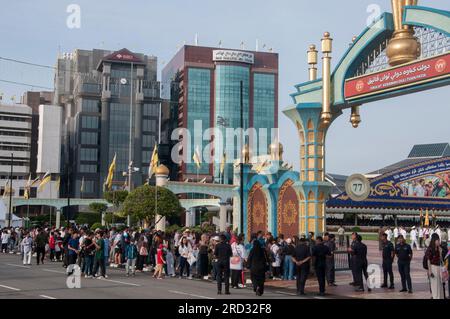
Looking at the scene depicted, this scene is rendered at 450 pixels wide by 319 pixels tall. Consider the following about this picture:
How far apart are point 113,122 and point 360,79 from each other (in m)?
100

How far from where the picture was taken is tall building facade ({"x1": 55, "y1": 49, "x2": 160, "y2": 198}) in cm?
11806

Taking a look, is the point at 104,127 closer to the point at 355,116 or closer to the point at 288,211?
the point at 288,211

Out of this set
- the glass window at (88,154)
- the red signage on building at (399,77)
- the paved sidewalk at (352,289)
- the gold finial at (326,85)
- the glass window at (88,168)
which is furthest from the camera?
the glass window at (88,154)

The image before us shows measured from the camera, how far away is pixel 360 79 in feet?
75.9

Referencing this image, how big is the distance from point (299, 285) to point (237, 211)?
1353 cm

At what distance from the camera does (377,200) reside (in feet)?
238

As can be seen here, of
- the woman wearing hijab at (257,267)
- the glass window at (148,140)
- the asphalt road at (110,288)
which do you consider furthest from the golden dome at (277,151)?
the glass window at (148,140)

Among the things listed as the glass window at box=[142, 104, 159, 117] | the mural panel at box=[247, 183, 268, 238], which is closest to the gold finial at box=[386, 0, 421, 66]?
the mural panel at box=[247, 183, 268, 238]

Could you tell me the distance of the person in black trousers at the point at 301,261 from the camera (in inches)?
675

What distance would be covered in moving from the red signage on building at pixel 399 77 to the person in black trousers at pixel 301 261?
7.31 metres

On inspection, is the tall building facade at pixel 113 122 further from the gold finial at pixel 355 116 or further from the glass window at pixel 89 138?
the gold finial at pixel 355 116

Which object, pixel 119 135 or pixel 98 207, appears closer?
pixel 98 207

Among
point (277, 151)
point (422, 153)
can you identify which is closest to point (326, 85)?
point (277, 151)

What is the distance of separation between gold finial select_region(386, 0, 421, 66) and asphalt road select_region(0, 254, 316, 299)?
9.21m
